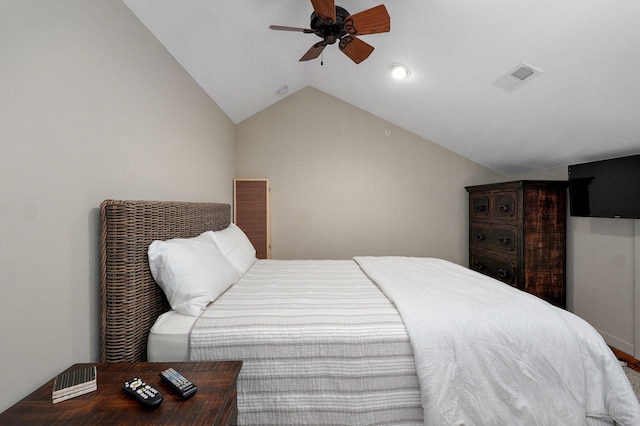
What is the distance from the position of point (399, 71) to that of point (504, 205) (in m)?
1.75

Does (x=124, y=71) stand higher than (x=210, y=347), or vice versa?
(x=124, y=71)

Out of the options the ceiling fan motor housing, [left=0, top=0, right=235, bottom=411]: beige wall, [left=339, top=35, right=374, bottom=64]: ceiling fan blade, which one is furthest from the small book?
[left=339, top=35, right=374, bottom=64]: ceiling fan blade

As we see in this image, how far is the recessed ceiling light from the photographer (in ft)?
8.30

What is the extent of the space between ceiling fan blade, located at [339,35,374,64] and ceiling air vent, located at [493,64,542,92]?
3.38ft

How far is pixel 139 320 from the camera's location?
52.1 inches

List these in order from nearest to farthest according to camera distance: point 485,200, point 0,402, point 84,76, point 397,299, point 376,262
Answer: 1. point 0,402
2. point 84,76
3. point 397,299
4. point 376,262
5. point 485,200

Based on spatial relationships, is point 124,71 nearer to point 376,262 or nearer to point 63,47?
point 63,47

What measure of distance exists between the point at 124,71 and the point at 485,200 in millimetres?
3535

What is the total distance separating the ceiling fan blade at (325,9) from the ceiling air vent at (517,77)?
1336mm

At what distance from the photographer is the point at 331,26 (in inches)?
70.7

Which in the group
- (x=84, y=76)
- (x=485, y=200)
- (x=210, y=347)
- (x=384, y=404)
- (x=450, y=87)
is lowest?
(x=384, y=404)

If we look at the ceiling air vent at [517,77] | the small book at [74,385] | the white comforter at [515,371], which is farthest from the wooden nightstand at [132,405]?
the ceiling air vent at [517,77]

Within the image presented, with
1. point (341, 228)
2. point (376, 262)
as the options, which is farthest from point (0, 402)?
point (341, 228)

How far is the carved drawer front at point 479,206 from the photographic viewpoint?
3320mm
